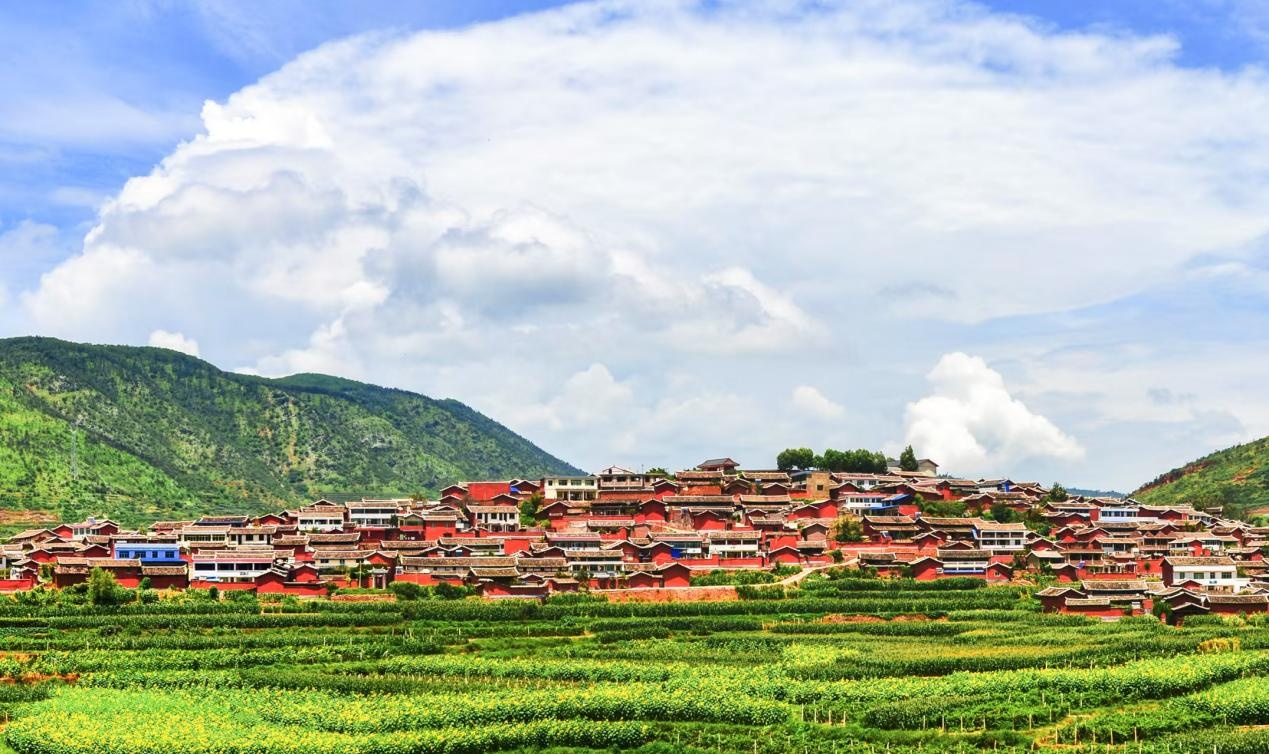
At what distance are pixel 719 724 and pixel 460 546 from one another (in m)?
39.8

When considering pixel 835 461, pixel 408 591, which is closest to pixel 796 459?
pixel 835 461

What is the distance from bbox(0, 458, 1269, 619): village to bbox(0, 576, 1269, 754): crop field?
4656 mm

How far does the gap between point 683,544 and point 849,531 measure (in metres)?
12.7

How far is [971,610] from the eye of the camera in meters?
82.9

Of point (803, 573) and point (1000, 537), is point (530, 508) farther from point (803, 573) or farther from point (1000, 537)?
point (1000, 537)

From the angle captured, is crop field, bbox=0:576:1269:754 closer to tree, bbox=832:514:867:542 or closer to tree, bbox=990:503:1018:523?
tree, bbox=832:514:867:542

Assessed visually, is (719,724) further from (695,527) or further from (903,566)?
(695,527)

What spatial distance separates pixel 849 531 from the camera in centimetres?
9844

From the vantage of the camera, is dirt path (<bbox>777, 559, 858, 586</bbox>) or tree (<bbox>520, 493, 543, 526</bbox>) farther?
tree (<bbox>520, 493, 543, 526</bbox>)

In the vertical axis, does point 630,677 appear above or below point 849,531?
below

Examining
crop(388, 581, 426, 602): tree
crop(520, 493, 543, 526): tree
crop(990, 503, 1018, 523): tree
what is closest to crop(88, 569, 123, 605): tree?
crop(388, 581, 426, 602): tree

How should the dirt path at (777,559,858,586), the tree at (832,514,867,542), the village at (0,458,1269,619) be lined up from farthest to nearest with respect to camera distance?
the tree at (832,514,867,542)
the dirt path at (777,559,858,586)
the village at (0,458,1269,619)

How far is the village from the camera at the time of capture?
87.9 meters

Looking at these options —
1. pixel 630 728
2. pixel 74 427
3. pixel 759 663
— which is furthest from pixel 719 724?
pixel 74 427
